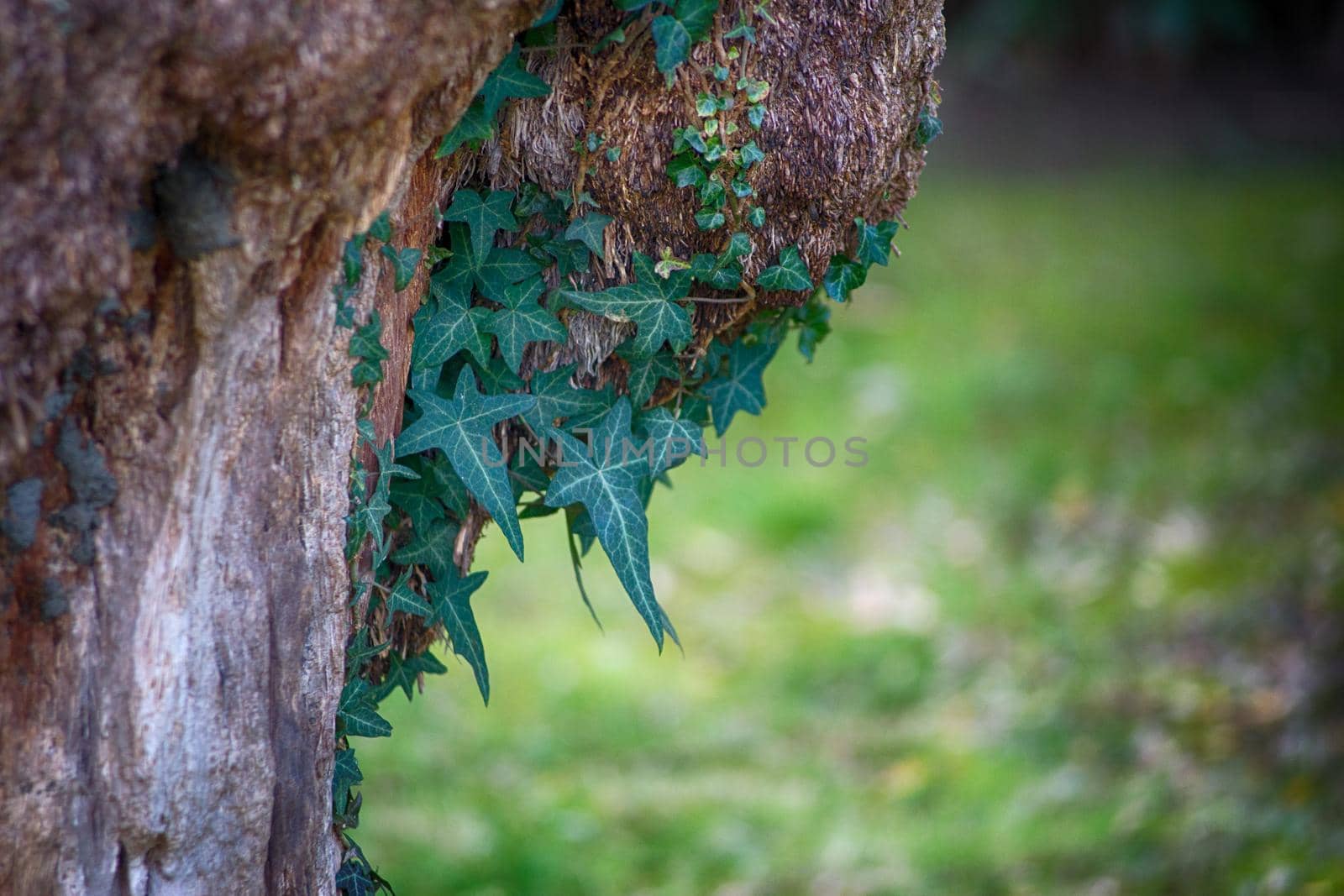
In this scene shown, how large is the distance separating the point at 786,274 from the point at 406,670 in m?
0.88

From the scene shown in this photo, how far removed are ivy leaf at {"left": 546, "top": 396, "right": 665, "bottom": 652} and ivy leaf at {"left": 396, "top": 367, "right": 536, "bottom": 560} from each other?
0.30 feet

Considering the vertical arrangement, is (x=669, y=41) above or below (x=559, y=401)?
above

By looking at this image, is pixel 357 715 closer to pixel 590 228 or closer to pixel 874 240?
pixel 590 228

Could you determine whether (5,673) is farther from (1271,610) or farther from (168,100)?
(1271,610)

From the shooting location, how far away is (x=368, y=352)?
1.36m

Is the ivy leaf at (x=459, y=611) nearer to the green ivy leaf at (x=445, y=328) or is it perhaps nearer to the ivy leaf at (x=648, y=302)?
the green ivy leaf at (x=445, y=328)

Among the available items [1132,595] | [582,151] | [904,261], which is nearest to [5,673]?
[582,151]

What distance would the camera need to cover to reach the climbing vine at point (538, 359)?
1.42m

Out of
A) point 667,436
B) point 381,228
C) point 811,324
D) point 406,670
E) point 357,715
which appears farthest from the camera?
point 811,324

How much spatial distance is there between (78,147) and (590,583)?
145 inches

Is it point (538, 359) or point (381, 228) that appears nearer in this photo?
point (381, 228)

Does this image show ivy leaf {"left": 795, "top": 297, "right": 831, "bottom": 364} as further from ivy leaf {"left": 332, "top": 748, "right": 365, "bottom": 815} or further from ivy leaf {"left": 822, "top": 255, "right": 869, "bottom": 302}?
ivy leaf {"left": 332, "top": 748, "right": 365, "bottom": 815}

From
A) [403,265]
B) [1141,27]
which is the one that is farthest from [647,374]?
[1141,27]

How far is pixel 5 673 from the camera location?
3.94 ft
